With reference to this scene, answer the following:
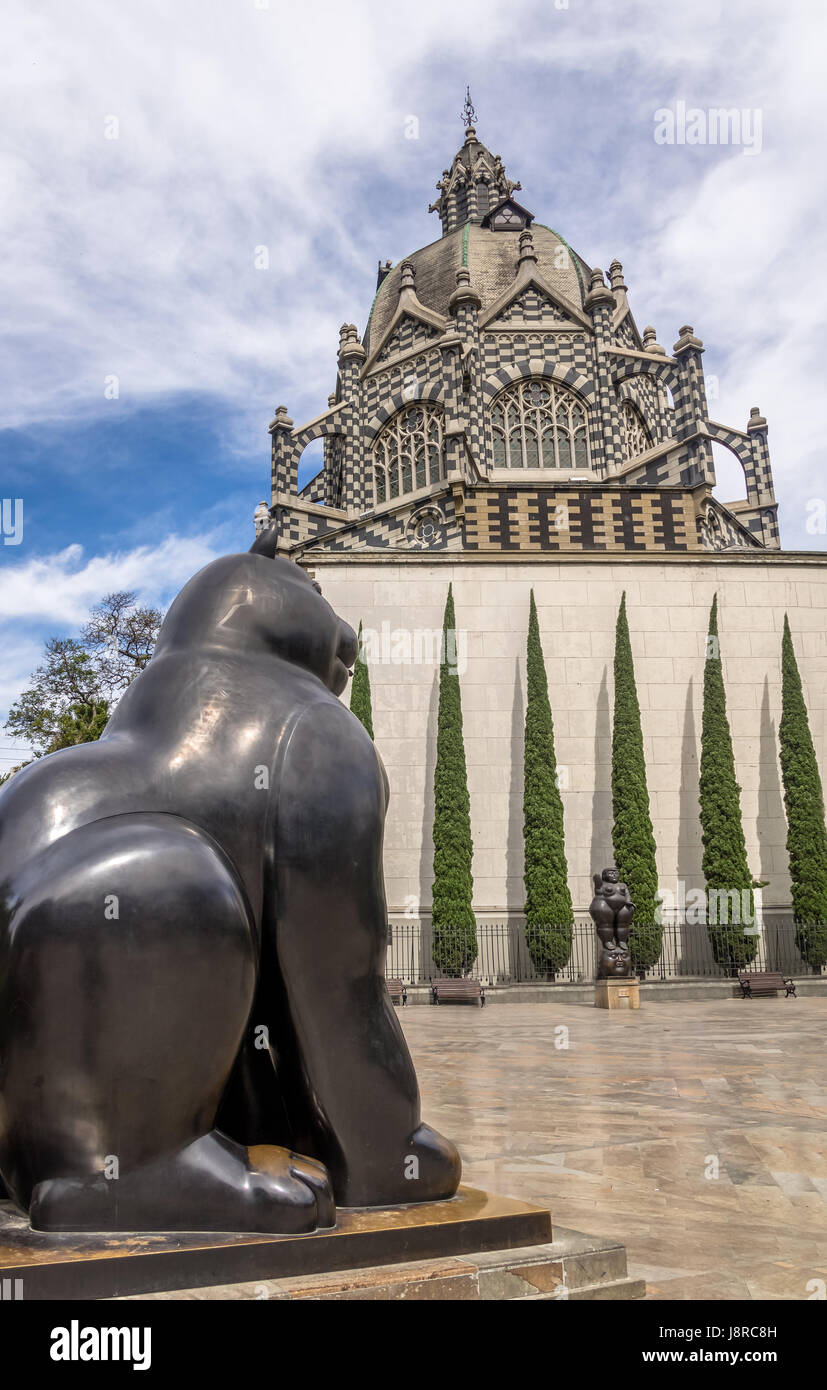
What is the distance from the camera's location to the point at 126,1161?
1758 millimetres

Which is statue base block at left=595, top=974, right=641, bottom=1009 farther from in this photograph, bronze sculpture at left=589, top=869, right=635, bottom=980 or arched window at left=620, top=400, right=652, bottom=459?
arched window at left=620, top=400, right=652, bottom=459

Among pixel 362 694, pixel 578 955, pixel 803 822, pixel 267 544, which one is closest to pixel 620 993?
pixel 578 955

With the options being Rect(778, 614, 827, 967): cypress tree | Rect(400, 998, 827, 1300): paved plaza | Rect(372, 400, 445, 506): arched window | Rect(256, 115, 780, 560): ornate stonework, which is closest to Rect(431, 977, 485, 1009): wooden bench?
Rect(400, 998, 827, 1300): paved plaza

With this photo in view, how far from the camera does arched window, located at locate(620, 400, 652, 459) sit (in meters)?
33.0

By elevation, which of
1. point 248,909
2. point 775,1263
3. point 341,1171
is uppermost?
point 248,909

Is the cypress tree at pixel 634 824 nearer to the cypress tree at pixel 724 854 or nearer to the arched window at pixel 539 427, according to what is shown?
the cypress tree at pixel 724 854

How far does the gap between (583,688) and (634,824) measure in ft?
10.7

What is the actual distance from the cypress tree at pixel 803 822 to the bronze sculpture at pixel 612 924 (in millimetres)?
5790

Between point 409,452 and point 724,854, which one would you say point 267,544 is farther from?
point 409,452

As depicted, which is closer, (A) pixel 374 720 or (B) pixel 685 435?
(A) pixel 374 720

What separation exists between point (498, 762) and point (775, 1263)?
17.1m
